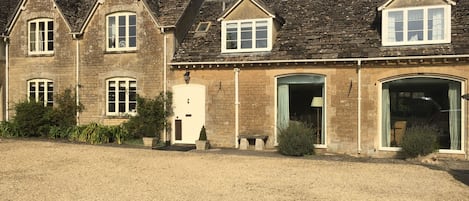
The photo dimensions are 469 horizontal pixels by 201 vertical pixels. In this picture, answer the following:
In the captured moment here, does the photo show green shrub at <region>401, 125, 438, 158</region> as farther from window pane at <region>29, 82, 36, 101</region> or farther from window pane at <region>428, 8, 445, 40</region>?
window pane at <region>29, 82, 36, 101</region>

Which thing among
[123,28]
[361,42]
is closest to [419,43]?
[361,42]

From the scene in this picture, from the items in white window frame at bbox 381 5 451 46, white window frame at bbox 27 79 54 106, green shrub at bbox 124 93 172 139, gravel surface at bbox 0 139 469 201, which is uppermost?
white window frame at bbox 381 5 451 46

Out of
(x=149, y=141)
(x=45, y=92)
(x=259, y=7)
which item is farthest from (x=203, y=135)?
(x=45, y=92)

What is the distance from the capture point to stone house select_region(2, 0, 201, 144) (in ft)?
66.2

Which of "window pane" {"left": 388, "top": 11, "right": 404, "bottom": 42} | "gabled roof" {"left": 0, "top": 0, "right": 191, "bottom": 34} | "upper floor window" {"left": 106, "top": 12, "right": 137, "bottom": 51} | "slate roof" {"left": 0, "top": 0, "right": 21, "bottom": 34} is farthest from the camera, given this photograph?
"slate roof" {"left": 0, "top": 0, "right": 21, "bottom": 34}

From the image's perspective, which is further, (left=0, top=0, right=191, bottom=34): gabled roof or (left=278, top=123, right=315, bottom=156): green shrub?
(left=0, top=0, right=191, bottom=34): gabled roof

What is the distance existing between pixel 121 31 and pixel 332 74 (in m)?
10.3

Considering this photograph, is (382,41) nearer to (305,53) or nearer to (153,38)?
(305,53)

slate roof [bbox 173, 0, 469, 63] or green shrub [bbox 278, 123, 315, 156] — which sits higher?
slate roof [bbox 173, 0, 469, 63]

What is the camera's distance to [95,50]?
21.2 metres

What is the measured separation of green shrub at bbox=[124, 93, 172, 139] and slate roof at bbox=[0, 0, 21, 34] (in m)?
9.93

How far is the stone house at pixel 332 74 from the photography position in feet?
52.3

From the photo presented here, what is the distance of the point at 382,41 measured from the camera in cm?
1670

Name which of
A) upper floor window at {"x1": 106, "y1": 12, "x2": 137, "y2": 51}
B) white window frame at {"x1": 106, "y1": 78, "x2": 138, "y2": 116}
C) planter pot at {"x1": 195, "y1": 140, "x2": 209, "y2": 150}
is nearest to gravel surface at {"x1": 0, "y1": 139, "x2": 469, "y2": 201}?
planter pot at {"x1": 195, "y1": 140, "x2": 209, "y2": 150}
